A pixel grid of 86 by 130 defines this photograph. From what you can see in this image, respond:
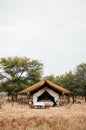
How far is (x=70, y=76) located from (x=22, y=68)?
10037mm

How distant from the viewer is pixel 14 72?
53562 millimetres

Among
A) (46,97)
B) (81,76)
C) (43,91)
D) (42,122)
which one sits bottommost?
(42,122)

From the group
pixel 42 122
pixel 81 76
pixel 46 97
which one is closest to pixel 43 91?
pixel 46 97

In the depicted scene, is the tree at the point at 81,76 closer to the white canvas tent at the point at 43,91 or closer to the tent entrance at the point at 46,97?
the tent entrance at the point at 46,97

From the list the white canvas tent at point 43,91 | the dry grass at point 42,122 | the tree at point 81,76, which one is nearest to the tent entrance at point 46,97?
the white canvas tent at point 43,91

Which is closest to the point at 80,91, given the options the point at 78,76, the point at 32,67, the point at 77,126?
the point at 78,76

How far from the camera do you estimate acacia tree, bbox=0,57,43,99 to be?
52906 mm

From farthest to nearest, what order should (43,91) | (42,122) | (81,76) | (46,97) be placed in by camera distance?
(81,76), (46,97), (43,91), (42,122)

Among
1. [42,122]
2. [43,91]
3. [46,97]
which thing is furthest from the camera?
[46,97]

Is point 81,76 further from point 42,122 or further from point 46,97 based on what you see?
point 42,122

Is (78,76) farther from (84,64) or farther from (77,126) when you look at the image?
(77,126)

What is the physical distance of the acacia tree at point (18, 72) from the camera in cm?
5291

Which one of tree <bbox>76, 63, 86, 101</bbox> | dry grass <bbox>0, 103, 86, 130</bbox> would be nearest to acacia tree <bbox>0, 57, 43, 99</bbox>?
tree <bbox>76, 63, 86, 101</bbox>

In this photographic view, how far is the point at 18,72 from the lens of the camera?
5394 centimetres
